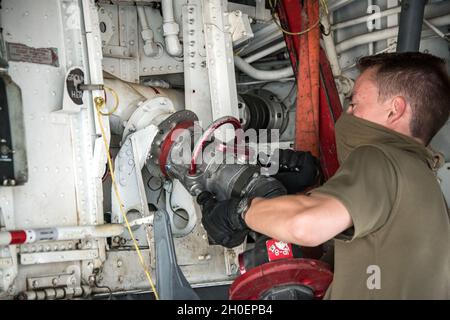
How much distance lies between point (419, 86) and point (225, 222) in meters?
0.96

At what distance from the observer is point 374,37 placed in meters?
4.47

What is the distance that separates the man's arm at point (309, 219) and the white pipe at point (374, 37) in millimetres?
2644

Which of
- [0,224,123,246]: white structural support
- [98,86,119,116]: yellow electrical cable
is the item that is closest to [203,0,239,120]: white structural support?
[98,86,119,116]: yellow electrical cable

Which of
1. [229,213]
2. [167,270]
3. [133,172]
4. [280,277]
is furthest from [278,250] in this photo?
[133,172]

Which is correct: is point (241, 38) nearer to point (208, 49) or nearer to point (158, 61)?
point (208, 49)

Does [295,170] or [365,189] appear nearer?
[365,189]

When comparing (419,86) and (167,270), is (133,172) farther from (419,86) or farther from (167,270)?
(419,86)

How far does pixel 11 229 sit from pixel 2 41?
2.99 feet

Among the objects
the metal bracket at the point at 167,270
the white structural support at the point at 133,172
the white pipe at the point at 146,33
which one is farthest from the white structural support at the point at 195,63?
the metal bracket at the point at 167,270

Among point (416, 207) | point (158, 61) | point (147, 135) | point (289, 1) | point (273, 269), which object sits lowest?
point (273, 269)

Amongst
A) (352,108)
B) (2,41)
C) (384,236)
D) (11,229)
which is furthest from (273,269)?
(2,41)

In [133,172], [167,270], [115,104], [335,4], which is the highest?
[335,4]

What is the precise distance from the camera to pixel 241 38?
405cm

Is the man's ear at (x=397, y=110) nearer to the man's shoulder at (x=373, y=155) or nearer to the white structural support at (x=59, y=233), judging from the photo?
the man's shoulder at (x=373, y=155)
